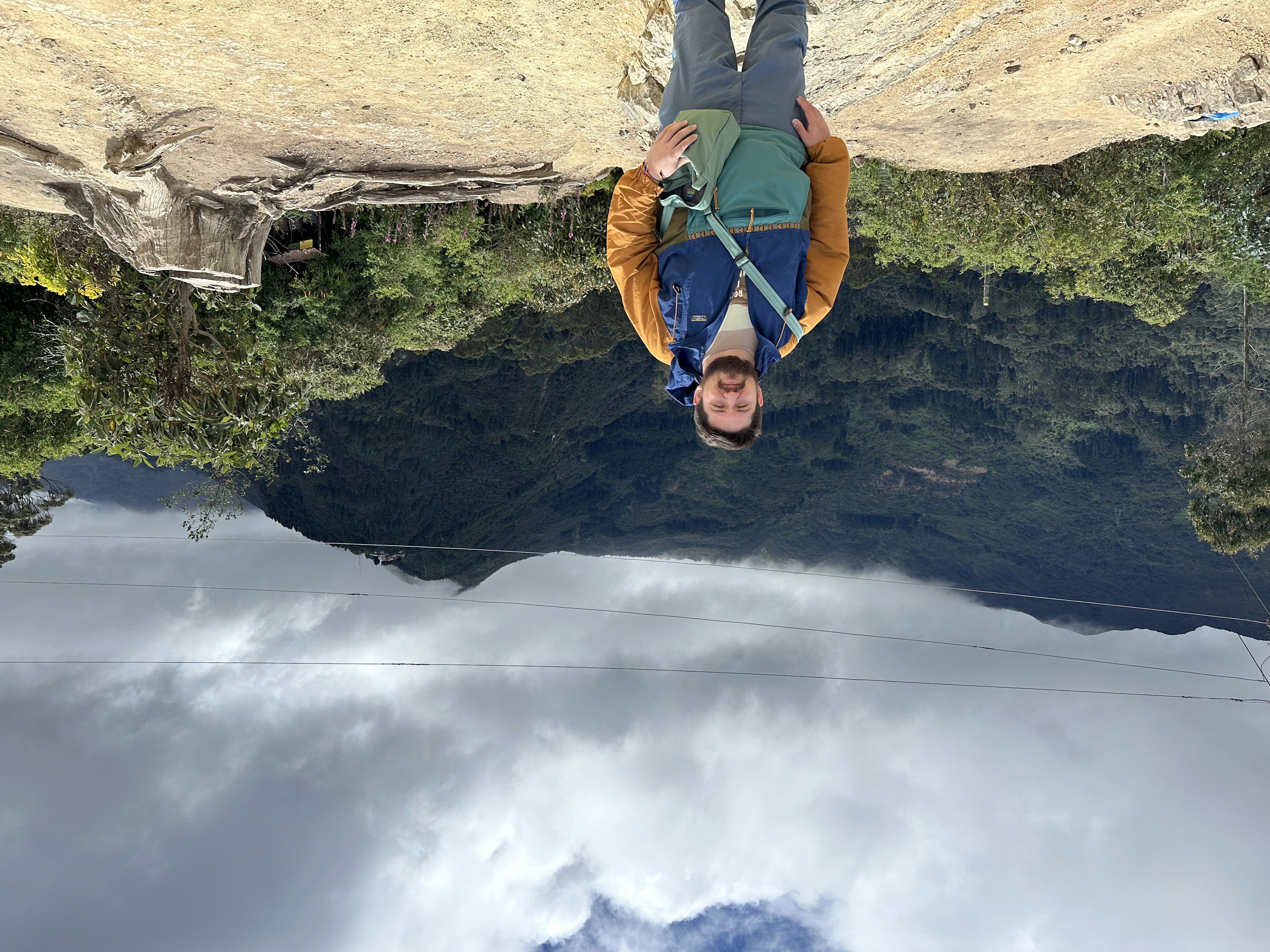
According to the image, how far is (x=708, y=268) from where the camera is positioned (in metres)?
3.63

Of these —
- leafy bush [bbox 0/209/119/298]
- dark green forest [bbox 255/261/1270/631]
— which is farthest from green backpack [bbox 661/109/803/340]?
dark green forest [bbox 255/261/1270/631]

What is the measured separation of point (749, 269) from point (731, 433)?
905mm

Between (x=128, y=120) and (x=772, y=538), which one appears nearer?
(x=128, y=120)

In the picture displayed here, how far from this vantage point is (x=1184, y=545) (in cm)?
4731

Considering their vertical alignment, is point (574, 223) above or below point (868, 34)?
below

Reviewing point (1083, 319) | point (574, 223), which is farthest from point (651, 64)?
point (1083, 319)

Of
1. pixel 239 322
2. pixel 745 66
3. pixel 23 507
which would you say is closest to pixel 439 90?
pixel 745 66

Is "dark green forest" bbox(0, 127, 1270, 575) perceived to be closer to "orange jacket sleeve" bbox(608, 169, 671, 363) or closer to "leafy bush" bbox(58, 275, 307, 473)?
"leafy bush" bbox(58, 275, 307, 473)

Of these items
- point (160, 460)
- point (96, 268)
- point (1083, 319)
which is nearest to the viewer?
point (96, 268)

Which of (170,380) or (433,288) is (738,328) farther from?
(433,288)

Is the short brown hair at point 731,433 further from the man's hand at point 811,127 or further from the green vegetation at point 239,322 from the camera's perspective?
the green vegetation at point 239,322

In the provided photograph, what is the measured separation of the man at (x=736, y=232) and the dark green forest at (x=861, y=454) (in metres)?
24.1

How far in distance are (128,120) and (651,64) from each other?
491cm

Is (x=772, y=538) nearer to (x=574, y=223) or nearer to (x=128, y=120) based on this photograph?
(x=574, y=223)
